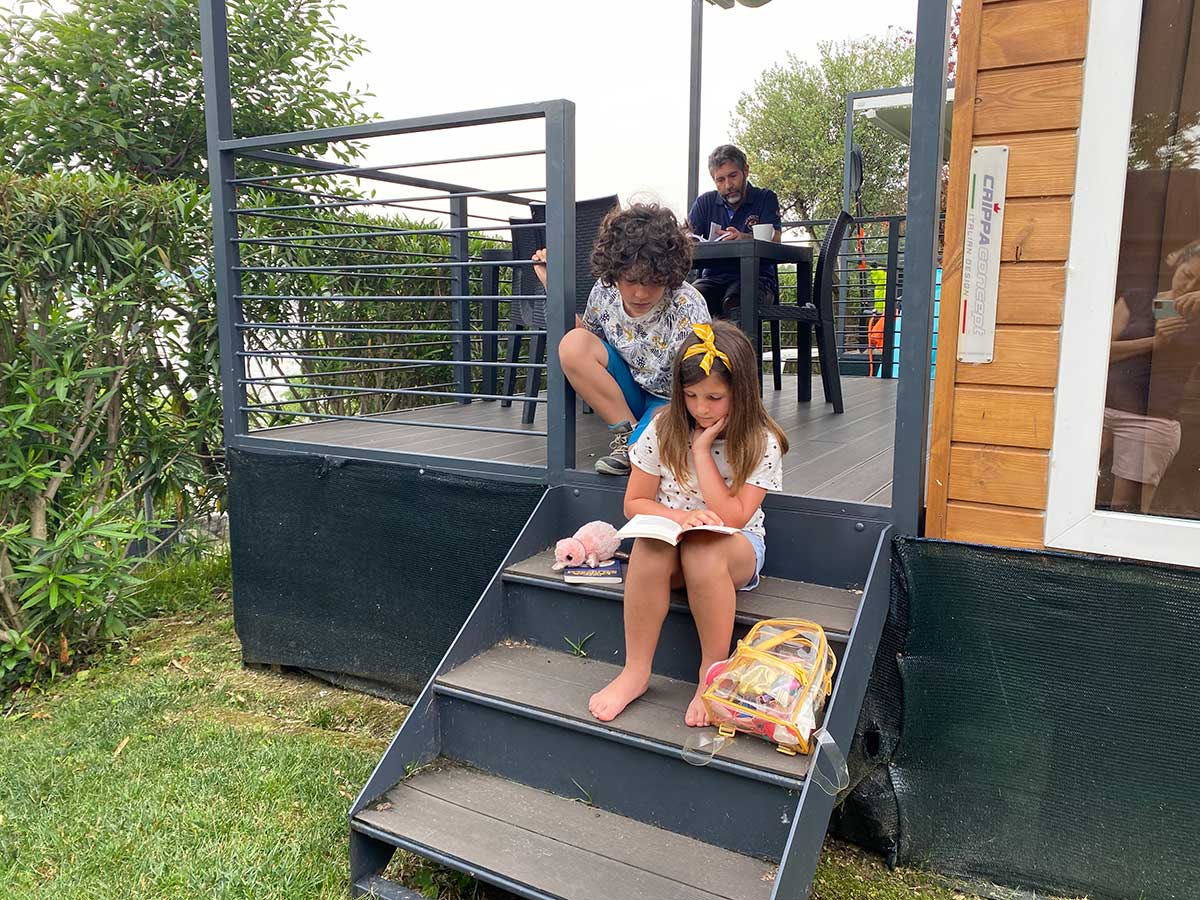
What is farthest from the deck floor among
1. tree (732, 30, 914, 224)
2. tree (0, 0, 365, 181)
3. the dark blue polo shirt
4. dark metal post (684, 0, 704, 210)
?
tree (732, 30, 914, 224)

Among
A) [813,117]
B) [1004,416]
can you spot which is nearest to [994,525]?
[1004,416]

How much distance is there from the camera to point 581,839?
1.92 meters

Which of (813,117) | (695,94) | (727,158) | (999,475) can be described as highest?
→ (813,117)

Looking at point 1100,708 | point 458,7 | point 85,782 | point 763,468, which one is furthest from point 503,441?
point 458,7

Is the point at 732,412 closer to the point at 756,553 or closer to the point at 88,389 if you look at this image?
the point at 756,553

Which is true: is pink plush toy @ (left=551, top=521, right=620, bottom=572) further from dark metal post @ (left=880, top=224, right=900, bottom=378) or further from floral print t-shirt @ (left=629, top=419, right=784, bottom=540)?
dark metal post @ (left=880, top=224, right=900, bottom=378)

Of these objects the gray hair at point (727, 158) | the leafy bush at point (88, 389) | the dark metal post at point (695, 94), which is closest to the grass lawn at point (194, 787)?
the leafy bush at point (88, 389)

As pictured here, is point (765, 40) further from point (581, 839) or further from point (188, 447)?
point (581, 839)

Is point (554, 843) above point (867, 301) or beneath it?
beneath

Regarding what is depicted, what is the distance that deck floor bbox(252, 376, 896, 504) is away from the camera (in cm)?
263

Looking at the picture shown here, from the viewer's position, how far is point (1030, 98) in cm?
190

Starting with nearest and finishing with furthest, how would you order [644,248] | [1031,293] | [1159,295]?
[1159,295], [1031,293], [644,248]

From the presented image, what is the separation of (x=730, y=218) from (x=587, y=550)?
2.65 metres

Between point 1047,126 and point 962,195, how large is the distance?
21 centimetres
